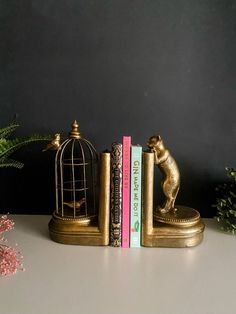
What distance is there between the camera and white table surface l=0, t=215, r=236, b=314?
0.69 meters

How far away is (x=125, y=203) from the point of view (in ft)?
3.10

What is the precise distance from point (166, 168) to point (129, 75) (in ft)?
1.05

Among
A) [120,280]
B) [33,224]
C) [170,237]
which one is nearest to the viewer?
[120,280]

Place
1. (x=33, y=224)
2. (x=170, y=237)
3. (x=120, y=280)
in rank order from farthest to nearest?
Result: (x=33, y=224) → (x=170, y=237) → (x=120, y=280)

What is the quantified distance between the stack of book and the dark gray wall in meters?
0.22

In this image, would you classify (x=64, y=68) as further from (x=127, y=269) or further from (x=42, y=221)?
(x=127, y=269)

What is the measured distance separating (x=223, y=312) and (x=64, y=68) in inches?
31.1

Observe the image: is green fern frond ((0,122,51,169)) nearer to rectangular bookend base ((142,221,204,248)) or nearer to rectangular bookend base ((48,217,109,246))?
rectangular bookend base ((48,217,109,246))

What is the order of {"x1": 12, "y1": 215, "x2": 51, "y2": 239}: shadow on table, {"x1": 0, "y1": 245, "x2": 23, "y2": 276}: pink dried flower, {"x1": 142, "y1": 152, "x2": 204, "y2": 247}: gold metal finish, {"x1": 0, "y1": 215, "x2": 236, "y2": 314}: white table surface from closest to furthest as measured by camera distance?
{"x1": 0, "y1": 215, "x2": 236, "y2": 314}: white table surface, {"x1": 0, "y1": 245, "x2": 23, "y2": 276}: pink dried flower, {"x1": 142, "y1": 152, "x2": 204, "y2": 247}: gold metal finish, {"x1": 12, "y1": 215, "x2": 51, "y2": 239}: shadow on table

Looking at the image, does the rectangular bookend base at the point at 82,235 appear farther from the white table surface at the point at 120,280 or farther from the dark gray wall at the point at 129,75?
the dark gray wall at the point at 129,75

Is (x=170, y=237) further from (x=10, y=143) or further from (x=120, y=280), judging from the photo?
(x=10, y=143)

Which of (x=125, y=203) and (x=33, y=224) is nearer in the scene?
(x=125, y=203)

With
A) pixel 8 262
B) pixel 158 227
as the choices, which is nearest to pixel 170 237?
pixel 158 227

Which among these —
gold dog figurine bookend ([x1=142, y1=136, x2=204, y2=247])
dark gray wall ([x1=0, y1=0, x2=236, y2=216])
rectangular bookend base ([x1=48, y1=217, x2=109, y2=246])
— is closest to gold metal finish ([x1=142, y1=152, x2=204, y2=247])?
gold dog figurine bookend ([x1=142, y1=136, x2=204, y2=247])
